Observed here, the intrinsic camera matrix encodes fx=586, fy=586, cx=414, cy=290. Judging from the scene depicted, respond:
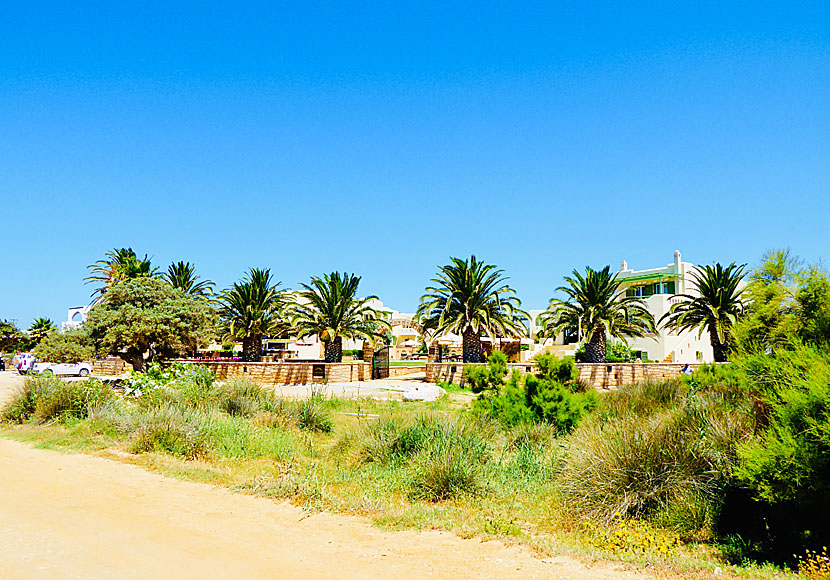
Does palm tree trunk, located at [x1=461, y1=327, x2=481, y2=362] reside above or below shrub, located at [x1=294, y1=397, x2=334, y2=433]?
above

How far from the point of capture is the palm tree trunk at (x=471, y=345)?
3309 centimetres

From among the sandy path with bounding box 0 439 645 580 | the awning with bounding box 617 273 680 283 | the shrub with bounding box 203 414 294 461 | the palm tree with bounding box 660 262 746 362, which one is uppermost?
the awning with bounding box 617 273 680 283

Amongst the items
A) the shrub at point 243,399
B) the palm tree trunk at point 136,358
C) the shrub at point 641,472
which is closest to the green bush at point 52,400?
the shrub at point 243,399

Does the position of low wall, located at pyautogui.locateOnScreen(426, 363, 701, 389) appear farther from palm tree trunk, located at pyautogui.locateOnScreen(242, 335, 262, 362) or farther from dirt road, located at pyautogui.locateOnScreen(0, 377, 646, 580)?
dirt road, located at pyautogui.locateOnScreen(0, 377, 646, 580)

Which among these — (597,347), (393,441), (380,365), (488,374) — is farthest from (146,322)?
(597,347)

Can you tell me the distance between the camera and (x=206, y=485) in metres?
8.16

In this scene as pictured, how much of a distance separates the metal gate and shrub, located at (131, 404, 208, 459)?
851 inches

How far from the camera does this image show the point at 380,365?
3350 centimetres

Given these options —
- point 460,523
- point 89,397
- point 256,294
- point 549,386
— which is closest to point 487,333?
point 256,294

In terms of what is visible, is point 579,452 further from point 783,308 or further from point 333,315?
point 333,315

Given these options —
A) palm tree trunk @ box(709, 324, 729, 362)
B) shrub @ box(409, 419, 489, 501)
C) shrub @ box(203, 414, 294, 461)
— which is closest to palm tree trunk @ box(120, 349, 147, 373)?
shrub @ box(203, 414, 294, 461)

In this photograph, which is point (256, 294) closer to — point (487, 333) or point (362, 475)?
point (487, 333)

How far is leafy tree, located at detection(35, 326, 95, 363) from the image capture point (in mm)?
22453

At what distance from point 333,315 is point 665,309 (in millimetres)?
28420
